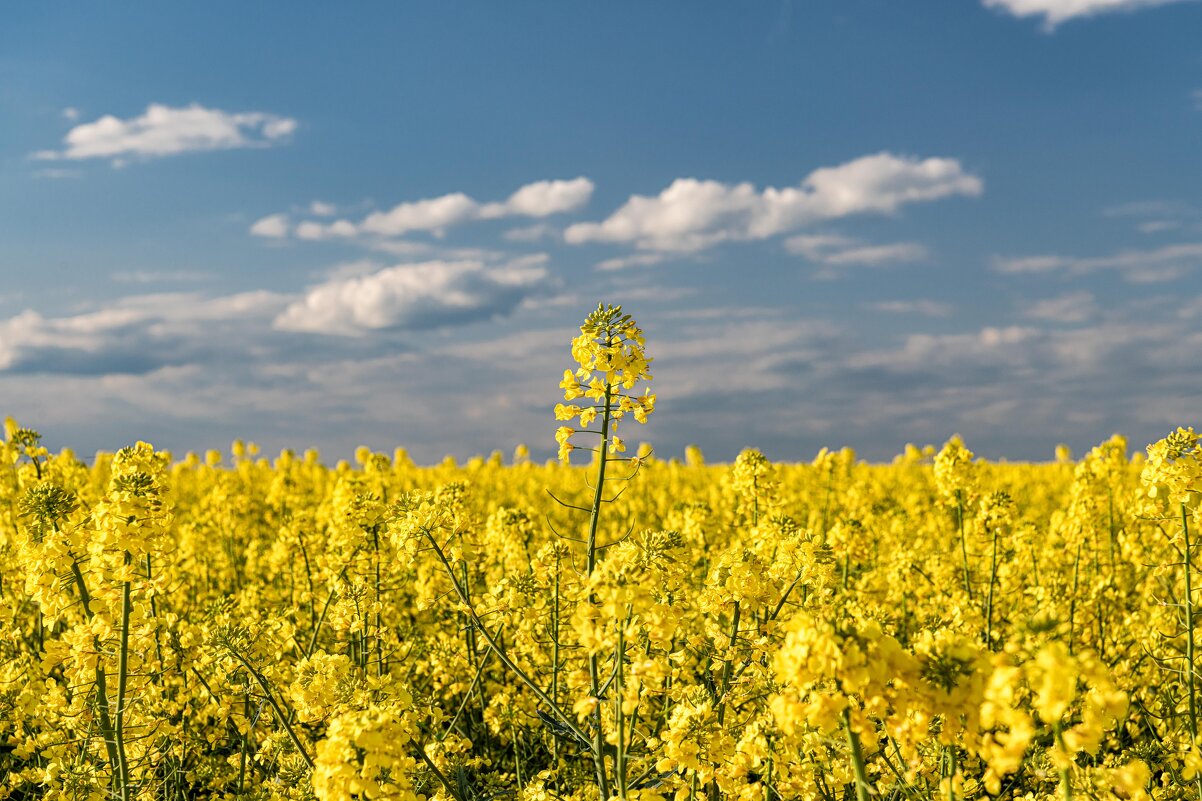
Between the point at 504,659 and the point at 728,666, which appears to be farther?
the point at 728,666

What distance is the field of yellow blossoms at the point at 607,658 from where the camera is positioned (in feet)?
8.02

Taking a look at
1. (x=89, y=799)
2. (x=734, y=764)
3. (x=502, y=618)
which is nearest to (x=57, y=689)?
(x=89, y=799)

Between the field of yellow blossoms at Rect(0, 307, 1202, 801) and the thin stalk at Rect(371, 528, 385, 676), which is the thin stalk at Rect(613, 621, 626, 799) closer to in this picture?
the field of yellow blossoms at Rect(0, 307, 1202, 801)

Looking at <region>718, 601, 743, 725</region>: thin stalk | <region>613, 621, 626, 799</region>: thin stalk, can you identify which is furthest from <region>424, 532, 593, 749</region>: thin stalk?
<region>718, 601, 743, 725</region>: thin stalk

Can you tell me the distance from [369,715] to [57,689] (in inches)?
129

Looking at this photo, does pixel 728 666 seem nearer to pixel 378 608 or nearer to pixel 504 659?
pixel 504 659

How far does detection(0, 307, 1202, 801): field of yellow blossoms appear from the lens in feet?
8.02

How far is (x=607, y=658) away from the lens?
5.57m

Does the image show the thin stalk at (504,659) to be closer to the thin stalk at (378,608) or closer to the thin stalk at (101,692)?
the thin stalk at (378,608)

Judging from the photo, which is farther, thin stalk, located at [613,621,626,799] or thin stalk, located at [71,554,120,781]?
thin stalk, located at [71,554,120,781]

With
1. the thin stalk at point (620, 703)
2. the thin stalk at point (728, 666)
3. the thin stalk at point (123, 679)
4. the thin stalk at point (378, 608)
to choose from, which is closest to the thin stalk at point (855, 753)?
the thin stalk at point (620, 703)

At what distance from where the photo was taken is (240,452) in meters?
23.6

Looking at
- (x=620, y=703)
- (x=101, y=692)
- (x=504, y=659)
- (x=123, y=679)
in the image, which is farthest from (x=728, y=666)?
(x=101, y=692)

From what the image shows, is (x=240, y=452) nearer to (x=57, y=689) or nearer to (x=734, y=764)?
(x=57, y=689)
